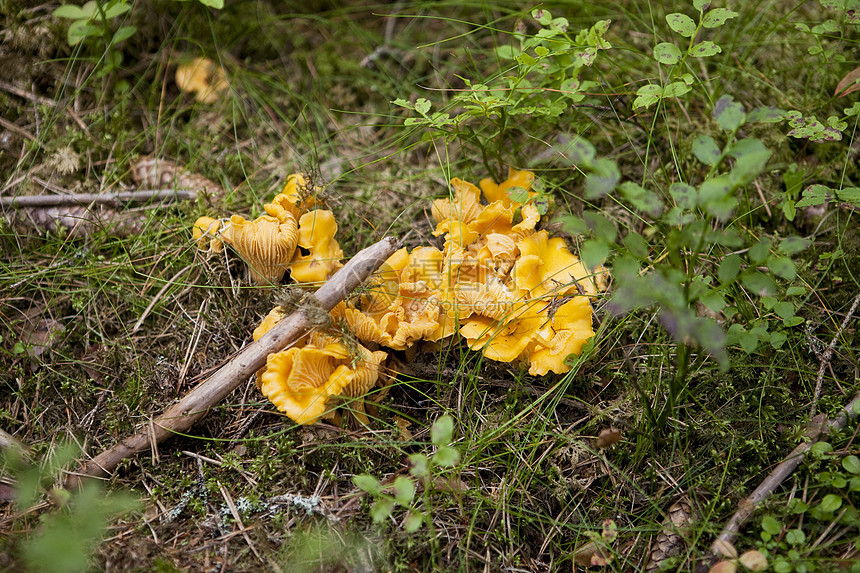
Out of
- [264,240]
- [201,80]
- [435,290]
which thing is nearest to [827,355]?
[435,290]

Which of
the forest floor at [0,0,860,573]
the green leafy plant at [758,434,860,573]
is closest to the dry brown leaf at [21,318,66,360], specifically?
the forest floor at [0,0,860,573]

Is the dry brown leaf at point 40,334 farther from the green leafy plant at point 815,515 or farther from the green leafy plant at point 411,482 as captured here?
the green leafy plant at point 815,515

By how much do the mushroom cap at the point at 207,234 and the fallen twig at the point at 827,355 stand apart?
10.4ft

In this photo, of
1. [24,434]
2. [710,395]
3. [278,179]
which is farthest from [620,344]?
[24,434]

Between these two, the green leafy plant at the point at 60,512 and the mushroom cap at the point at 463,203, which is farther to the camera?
the mushroom cap at the point at 463,203

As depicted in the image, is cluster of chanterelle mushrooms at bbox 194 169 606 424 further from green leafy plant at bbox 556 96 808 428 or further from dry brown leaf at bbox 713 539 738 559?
dry brown leaf at bbox 713 539 738 559

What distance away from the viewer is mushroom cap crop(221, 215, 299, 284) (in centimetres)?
301

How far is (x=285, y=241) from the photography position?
3.03 metres

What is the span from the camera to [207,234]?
342 cm

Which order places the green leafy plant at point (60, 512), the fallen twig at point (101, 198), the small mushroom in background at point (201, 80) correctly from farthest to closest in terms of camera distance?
the small mushroom in background at point (201, 80)
the fallen twig at point (101, 198)
the green leafy plant at point (60, 512)

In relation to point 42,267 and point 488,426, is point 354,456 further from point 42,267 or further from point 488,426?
point 42,267

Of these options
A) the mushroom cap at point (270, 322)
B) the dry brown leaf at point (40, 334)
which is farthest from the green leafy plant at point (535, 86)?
the dry brown leaf at point (40, 334)

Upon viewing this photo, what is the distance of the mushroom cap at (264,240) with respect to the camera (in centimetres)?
301

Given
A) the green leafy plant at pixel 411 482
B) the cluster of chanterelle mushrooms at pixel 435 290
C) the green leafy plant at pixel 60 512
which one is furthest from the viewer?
the cluster of chanterelle mushrooms at pixel 435 290
